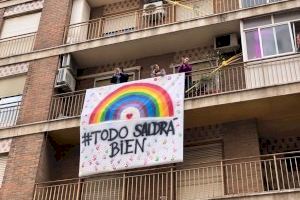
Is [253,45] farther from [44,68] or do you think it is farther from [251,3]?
[44,68]

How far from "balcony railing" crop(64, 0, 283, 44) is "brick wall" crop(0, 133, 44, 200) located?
4.00 metres

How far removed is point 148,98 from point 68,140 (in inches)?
120

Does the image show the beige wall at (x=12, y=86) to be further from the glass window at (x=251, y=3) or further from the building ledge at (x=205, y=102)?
the glass window at (x=251, y=3)

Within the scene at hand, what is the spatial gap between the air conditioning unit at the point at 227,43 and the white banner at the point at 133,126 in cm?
207

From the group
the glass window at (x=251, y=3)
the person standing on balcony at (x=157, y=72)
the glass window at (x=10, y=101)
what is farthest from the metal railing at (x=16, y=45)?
the glass window at (x=251, y=3)

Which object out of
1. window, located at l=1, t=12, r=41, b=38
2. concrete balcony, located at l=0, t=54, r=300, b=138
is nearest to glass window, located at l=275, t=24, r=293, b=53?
concrete balcony, located at l=0, t=54, r=300, b=138

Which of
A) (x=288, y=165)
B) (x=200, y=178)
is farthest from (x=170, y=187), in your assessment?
(x=288, y=165)

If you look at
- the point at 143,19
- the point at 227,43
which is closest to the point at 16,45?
the point at 143,19

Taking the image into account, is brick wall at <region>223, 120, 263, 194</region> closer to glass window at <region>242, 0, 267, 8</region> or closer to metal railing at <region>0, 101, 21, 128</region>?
glass window at <region>242, 0, 267, 8</region>

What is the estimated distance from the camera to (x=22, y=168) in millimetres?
15141

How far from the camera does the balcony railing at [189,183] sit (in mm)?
13492

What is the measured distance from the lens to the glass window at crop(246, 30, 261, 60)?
14.9 metres

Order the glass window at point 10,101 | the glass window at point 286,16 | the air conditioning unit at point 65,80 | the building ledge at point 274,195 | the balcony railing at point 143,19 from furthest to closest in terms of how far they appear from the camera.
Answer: the glass window at point 10,101 → the balcony railing at point 143,19 → the air conditioning unit at point 65,80 → the glass window at point 286,16 → the building ledge at point 274,195

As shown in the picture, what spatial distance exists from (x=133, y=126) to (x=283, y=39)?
4.89 meters
